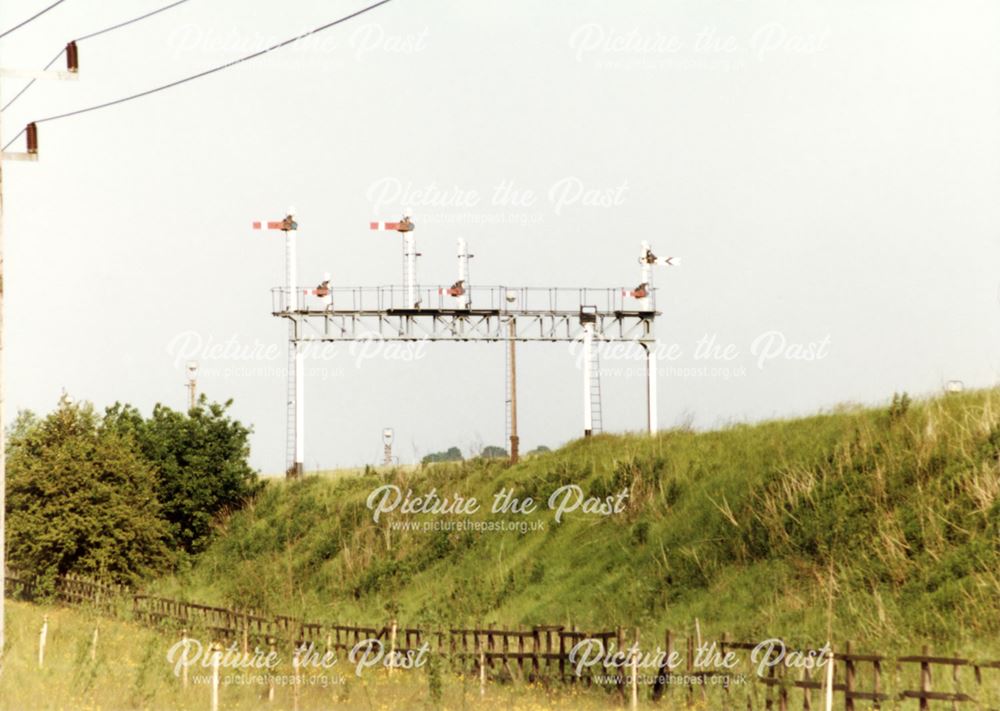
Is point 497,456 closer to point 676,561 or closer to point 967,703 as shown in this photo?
point 676,561

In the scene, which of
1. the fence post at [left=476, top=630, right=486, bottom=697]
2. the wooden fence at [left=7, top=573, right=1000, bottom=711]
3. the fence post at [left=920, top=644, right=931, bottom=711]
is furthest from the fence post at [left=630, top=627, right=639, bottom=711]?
the fence post at [left=920, top=644, right=931, bottom=711]

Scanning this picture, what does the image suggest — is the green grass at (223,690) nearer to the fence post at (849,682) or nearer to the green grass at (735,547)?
the green grass at (735,547)

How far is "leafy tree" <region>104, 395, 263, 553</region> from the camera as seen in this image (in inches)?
1983

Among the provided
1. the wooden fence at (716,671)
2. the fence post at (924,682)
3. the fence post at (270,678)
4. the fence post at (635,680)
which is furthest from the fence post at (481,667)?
the fence post at (924,682)

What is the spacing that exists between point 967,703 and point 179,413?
38.6 meters

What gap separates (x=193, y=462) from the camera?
50.8 m

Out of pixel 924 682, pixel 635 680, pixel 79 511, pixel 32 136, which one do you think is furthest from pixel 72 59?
pixel 79 511

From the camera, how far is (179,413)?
5209 cm

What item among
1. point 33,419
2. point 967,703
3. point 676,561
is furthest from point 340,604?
point 33,419

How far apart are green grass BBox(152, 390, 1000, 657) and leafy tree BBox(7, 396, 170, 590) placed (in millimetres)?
3240

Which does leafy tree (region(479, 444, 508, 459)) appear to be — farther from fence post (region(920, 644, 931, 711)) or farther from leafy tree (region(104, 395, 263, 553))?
fence post (region(920, 644, 931, 711))

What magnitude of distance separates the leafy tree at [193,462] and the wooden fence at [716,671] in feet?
57.0

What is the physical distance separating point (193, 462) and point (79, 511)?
5.50 m

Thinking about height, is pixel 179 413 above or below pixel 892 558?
above
